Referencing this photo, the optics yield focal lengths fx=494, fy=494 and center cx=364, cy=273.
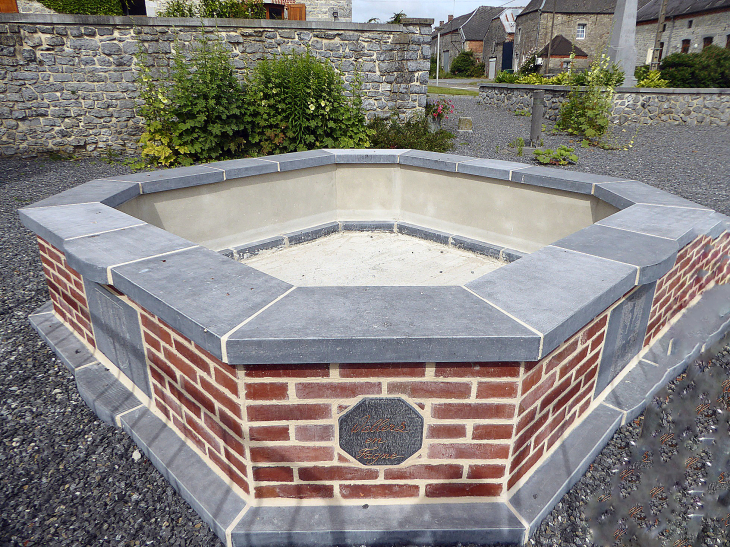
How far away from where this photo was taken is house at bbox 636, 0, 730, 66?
1141 inches

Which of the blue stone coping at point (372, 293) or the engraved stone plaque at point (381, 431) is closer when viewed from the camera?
the blue stone coping at point (372, 293)

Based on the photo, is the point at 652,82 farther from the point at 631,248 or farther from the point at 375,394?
the point at 375,394

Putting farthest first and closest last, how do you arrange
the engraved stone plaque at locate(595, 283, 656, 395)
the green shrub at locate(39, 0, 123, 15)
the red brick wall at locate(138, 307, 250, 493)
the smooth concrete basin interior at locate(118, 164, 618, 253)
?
1. the green shrub at locate(39, 0, 123, 15)
2. the smooth concrete basin interior at locate(118, 164, 618, 253)
3. the engraved stone plaque at locate(595, 283, 656, 395)
4. the red brick wall at locate(138, 307, 250, 493)

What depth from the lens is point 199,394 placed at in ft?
6.70

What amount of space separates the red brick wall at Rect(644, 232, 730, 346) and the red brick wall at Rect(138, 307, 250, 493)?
241 cm

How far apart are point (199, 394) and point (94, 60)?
29.1ft

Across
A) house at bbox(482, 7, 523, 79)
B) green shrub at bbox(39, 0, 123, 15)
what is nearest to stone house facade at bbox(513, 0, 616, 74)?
house at bbox(482, 7, 523, 79)

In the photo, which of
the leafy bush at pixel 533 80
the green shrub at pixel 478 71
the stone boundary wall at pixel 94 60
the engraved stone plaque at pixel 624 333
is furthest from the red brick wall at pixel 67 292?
the green shrub at pixel 478 71

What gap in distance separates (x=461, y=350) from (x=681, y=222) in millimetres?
2122

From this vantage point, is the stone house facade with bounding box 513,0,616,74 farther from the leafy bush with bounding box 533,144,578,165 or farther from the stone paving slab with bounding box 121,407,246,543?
the stone paving slab with bounding box 121,407,246,543

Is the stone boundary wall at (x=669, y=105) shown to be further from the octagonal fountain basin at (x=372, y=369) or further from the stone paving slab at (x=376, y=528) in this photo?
the stone paving slab at (x=376, y=528)

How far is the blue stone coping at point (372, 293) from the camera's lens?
5.44 ft

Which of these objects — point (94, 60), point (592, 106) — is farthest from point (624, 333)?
point (592, 106)

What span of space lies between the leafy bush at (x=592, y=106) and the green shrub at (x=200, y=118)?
24.3 feet
